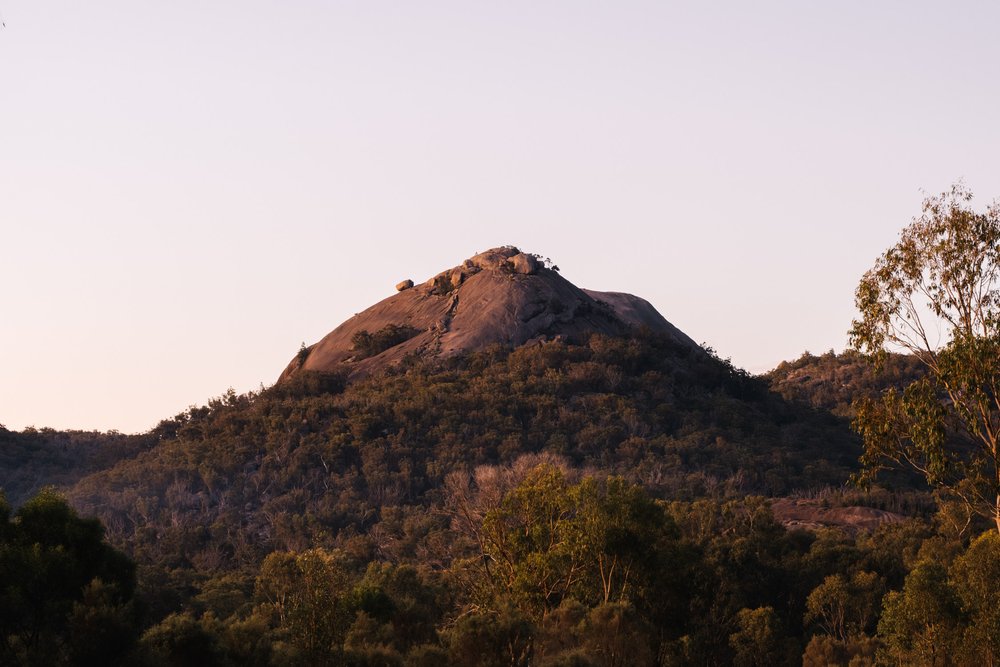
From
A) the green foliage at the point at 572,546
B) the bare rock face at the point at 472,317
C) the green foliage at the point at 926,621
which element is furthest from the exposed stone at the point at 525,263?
the green foliage at the point at 926,621

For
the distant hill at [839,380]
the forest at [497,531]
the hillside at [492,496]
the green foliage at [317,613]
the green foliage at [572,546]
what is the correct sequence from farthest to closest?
1. the distant hill at [839,380]
2. the green foliage at [572,546]
3. the hillside at [492,496]
4. the forest at [497,531]
5. the green foliage at [317,613]

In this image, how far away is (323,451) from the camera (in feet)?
286

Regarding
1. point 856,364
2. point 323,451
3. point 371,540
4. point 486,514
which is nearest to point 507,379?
point 323,451

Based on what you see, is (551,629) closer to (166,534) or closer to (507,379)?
(166,534)

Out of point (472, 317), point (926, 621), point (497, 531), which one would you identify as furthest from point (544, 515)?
point (472, 317)

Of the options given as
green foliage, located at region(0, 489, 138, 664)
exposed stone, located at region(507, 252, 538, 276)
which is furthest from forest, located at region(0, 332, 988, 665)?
exposed stone, located at region(507, 252, 538, 276)

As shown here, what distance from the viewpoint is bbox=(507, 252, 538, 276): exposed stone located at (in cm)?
10625

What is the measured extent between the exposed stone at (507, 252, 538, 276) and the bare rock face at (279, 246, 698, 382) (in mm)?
72

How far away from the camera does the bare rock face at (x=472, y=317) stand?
10344cm

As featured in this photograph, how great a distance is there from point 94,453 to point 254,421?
54.8ft

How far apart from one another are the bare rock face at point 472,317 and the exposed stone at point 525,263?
0.07 metres

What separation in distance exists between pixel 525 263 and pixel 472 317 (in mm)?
5606

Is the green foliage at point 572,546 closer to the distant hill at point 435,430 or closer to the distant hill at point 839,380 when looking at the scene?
the distant hill at point 435,430

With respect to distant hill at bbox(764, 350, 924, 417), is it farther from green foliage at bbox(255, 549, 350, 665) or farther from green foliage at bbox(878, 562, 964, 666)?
green foliage at bbox(255, 549, 350, 665)
